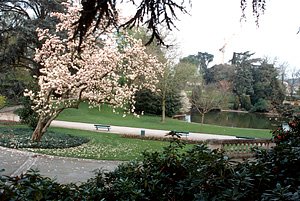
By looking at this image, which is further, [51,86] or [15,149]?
[51,86]

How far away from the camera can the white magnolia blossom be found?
1380cm

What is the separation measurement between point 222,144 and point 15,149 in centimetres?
765

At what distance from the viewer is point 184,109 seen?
35.2 meters

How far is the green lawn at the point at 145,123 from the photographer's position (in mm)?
24145

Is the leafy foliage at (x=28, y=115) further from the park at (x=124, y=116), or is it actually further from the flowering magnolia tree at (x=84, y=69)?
the flowering magnolia tree at (x=84, y=69)

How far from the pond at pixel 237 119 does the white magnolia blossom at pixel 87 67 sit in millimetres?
18954

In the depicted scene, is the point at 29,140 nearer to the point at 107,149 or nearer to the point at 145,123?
the point at 107,149

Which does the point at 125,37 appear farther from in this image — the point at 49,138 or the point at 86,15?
the point at 86,15

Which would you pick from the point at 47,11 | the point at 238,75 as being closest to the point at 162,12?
the point at 47,11

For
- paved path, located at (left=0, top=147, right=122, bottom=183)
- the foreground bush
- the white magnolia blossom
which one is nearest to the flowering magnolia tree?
the white magnolia blossom

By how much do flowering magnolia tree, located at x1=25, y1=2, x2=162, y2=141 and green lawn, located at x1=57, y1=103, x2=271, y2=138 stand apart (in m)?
9.98

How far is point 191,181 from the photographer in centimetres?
258

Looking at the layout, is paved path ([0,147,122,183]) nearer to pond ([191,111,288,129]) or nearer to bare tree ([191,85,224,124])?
bare tree ([191,85,224,124])

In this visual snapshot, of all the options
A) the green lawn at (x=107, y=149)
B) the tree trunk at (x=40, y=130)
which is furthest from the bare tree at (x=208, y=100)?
the tree trunk at (x=40, y=130)
